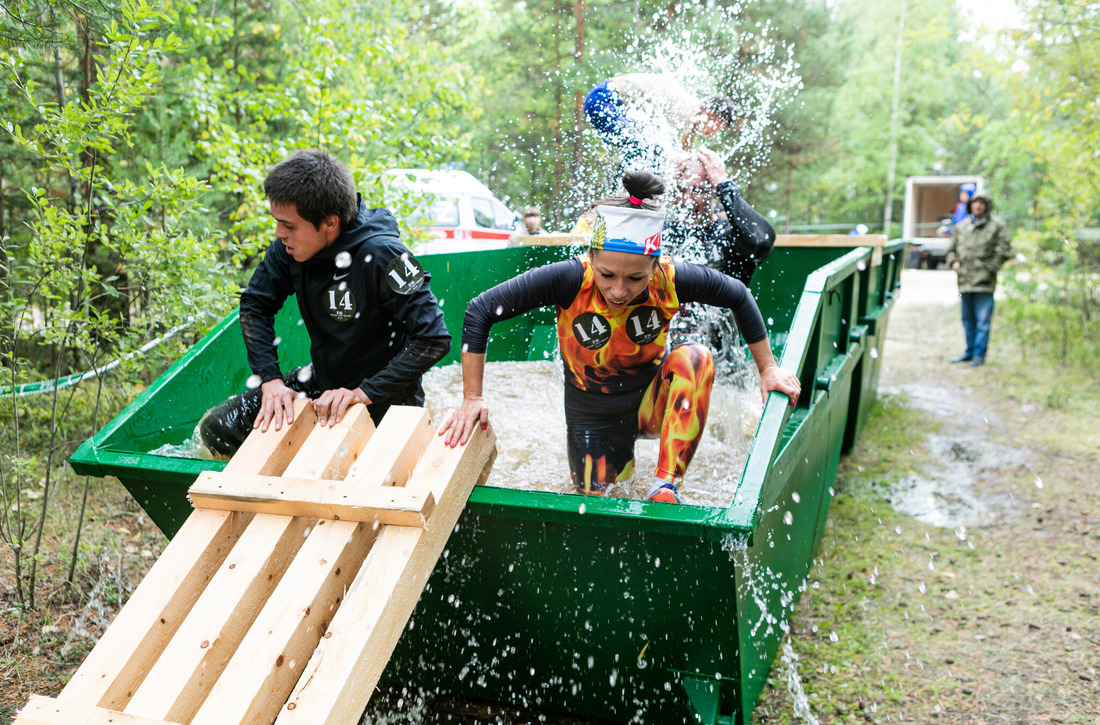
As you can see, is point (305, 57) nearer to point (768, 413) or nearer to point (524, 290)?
point (524, 290)

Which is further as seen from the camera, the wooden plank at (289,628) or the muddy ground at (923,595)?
the muddy ground at (923,595)

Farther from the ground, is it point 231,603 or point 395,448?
point 395,448

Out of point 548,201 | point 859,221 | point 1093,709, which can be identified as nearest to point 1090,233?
point 548,201

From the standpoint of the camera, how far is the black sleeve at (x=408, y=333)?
258 centimetres

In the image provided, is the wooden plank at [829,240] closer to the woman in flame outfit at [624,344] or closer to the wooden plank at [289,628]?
the woman in flame outfit at [624,344]

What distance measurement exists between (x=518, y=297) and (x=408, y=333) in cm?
41

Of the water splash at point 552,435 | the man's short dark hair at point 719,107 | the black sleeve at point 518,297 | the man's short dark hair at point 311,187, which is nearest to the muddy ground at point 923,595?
the water splash at point 552,435

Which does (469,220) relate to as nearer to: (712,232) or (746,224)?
(712,232)

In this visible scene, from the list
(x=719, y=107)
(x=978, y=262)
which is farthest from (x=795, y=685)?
(x=978, y=262)

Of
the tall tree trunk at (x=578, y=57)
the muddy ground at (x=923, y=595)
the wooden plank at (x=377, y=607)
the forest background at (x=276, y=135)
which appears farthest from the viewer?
the tall tree trunk at (x=578, y=57)

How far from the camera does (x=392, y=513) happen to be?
193 cm

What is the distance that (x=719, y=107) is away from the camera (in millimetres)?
4012

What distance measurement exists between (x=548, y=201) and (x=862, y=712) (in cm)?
1191

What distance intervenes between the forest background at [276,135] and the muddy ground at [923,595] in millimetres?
179
